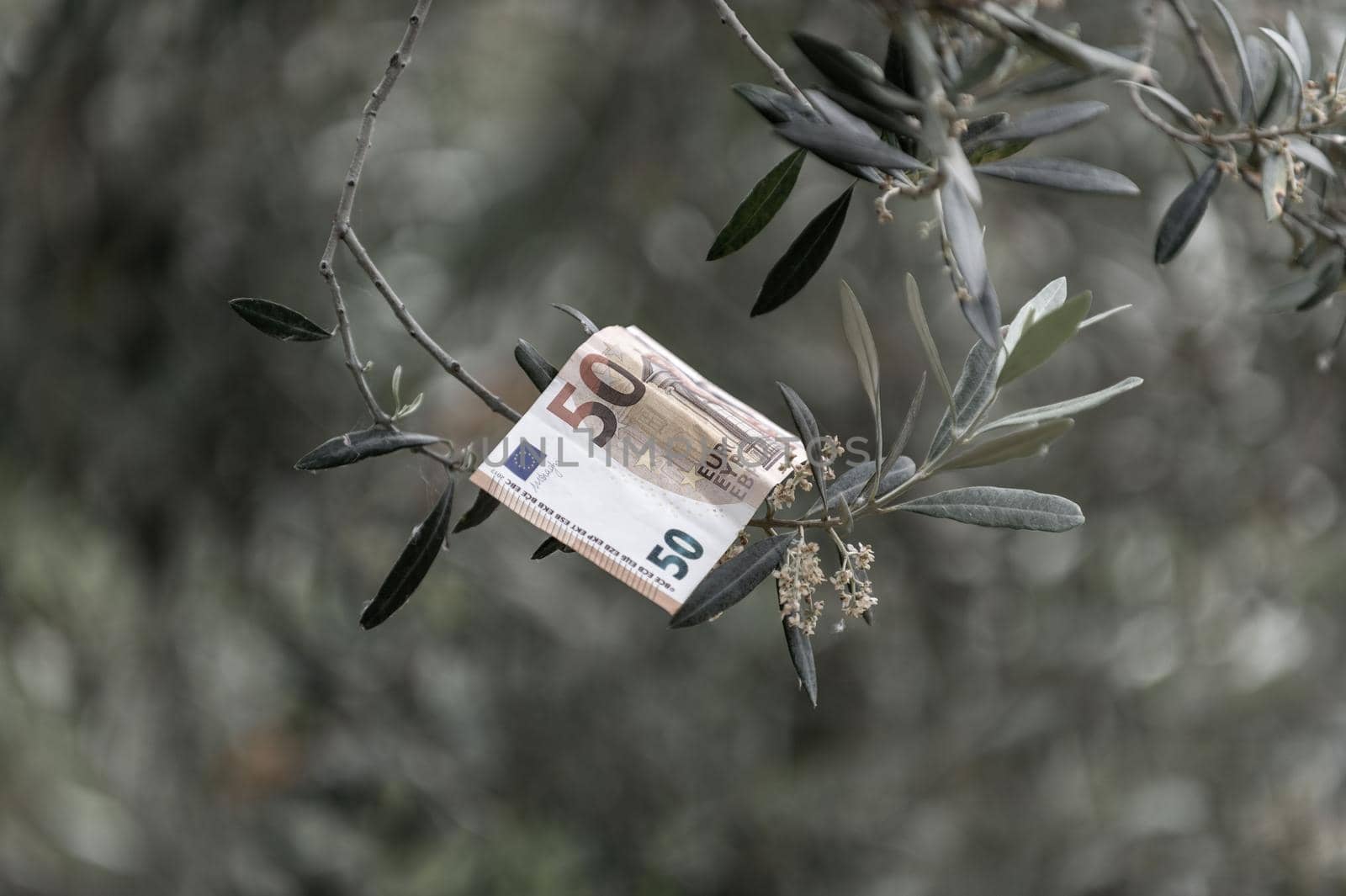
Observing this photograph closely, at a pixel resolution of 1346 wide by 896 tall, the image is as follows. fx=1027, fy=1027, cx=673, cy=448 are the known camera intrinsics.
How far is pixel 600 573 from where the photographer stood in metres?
1.73

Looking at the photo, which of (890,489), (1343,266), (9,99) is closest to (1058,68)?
(890,489)

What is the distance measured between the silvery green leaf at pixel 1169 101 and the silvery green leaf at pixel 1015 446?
18 centimetres

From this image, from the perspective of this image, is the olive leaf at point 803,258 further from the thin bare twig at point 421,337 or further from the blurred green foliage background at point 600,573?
the blurred green foliage background at point 600,573

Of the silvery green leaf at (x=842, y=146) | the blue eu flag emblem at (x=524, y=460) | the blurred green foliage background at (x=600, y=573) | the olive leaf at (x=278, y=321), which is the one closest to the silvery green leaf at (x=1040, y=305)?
the silvery green leaf at (x=842, y=146)

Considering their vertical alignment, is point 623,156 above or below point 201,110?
below

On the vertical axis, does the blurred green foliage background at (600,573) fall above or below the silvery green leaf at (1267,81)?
below

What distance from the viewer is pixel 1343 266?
611 millimetres

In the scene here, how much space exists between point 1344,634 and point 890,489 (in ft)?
5.01

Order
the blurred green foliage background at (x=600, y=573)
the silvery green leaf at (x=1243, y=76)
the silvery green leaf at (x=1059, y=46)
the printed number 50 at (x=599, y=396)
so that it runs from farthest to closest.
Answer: the blurred green foliage background at (x=600, y=573)
the silvery green leaf at (x=1243, y=76)
the printed number 50 at (x=599, y=396)
the silvery green leaf at (x=1059, y=46)

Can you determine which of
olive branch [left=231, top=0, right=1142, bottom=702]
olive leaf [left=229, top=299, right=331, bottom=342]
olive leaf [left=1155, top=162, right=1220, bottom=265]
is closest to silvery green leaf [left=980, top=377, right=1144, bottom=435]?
olive branch [left=231, top=0, right=1142, bottom=702]

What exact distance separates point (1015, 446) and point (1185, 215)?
22 cm

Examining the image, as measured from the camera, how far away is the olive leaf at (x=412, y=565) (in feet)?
1.57

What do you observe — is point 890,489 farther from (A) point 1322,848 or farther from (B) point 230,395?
(A) point 1322,848

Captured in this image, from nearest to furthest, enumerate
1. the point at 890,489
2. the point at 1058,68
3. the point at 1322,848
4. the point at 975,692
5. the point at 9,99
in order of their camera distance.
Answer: the point at 1058,68
the point at 890,489
the point at 9,99
the point at 1322,848
the point at 975,692
